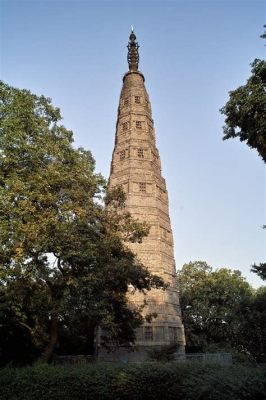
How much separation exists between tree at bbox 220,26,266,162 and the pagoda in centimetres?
1529

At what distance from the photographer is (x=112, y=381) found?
36.3 ft

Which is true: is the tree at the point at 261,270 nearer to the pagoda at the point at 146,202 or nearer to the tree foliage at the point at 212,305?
the pagoda at the point at 146,202

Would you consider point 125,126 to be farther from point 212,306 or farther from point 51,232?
point 212,306

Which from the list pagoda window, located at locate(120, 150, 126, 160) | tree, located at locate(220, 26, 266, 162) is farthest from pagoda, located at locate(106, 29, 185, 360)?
tree, located at locate(220, 26, 266, 162)

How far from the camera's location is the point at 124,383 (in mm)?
10922

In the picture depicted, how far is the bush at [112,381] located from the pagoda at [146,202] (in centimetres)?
1382

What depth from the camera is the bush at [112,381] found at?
10336 mm

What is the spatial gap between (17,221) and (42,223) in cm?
104

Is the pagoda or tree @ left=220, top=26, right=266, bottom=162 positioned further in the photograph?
the pagoda

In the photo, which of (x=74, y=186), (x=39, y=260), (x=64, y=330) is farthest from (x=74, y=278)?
(x=64, y=330)

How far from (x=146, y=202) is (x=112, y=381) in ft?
67.5

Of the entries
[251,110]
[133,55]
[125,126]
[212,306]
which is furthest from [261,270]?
[133,55]

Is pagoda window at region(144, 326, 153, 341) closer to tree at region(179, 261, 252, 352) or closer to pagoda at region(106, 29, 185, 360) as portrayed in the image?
pagoda at region(106, 29, 185, 360)

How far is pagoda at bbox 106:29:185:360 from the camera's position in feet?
86.7
